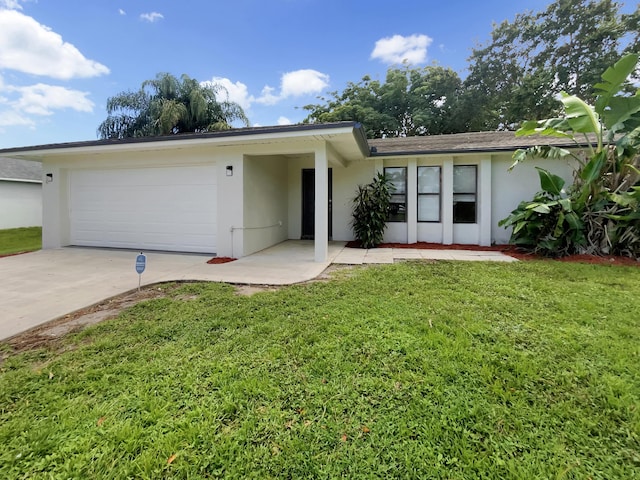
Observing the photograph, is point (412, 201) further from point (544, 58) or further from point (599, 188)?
point (544, 58)

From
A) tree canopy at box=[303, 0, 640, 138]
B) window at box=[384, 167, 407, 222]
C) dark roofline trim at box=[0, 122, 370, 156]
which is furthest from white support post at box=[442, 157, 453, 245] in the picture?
tree canopy at box=[303, 0, 640, 138]

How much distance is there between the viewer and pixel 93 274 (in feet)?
19.4

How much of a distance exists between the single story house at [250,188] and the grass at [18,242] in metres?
0.79

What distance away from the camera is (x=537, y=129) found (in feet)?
23.8

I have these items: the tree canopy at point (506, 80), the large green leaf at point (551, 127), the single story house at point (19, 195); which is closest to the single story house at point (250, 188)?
the large green leaf at point (551, 127)

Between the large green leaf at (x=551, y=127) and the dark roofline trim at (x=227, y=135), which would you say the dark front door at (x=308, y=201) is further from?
the large green leaf at (x=551, y=127)

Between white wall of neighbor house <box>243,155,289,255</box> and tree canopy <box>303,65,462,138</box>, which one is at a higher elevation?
tree canopy <box>303,65,462,138</box>

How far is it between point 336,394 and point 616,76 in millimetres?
7926

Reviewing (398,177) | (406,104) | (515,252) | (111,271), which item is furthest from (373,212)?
(406,104)

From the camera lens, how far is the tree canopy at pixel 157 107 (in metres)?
20.5

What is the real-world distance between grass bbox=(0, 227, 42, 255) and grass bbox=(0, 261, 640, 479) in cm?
815

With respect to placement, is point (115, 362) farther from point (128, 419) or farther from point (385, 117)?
point (385, 117)

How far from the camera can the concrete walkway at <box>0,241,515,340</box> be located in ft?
13.7

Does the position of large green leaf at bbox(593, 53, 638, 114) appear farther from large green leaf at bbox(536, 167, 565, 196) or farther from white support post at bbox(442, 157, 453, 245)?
white support post at bbox(442, 157, 453, 245)
